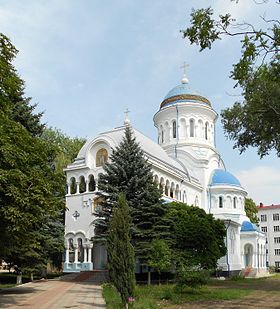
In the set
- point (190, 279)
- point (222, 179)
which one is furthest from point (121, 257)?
point (222, 179)

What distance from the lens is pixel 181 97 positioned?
A: 43281 millimetres

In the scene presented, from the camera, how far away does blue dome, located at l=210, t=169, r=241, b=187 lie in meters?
41.5

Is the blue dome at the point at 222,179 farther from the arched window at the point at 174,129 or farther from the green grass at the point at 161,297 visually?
the green grass at the point at 161,297

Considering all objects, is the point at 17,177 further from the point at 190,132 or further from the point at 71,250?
the point at 190,132

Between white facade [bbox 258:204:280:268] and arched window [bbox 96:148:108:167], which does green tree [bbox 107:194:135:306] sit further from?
white facade [bbox 258:204:280:268]

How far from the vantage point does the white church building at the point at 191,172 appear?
3155cm

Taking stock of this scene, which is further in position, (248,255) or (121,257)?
(248,255)

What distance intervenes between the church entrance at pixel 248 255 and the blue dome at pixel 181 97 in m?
14.8

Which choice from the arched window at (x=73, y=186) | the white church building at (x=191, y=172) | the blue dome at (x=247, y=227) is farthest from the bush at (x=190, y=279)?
the blue dome at (x=247, y=227)

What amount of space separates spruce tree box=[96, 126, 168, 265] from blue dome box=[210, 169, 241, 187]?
1804 centimetres

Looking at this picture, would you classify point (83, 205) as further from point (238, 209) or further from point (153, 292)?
point (238, 209)

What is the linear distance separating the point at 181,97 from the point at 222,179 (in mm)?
9008

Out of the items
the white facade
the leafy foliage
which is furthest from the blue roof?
the white facade

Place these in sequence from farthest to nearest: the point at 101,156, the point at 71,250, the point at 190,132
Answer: the point at 190,132 < the point at 101,156 < the point at 71,250
